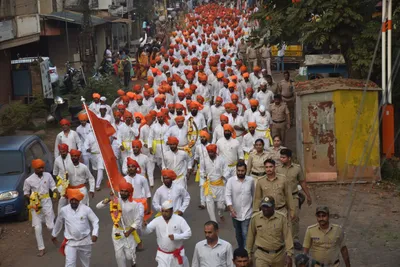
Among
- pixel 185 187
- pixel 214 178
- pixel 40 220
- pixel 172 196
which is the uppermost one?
pixel 172 196

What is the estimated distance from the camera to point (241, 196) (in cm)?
1068

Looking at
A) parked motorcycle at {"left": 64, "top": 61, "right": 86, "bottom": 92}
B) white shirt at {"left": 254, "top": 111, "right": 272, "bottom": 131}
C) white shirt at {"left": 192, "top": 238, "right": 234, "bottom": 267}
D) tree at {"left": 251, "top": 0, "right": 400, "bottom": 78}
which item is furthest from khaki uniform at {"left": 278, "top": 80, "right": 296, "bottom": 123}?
white shirt at {"left": 192, "top": 238, "right": 234, "bottom": 267}

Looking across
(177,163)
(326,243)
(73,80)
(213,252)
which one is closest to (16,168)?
(177,163)

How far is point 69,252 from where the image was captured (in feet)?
33.6

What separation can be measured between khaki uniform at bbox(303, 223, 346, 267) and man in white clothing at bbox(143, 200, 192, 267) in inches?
61.9

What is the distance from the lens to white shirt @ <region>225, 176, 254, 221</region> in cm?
1068

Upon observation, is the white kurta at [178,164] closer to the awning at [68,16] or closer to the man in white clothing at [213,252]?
the man in white clothing at [213,252]

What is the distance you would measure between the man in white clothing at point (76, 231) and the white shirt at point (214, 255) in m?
2.05

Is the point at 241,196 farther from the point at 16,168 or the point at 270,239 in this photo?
the point at 16,168

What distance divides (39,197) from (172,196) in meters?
2.40

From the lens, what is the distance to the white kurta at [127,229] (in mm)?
10344

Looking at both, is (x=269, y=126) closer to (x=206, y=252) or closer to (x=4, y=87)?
(x=206, y=252)

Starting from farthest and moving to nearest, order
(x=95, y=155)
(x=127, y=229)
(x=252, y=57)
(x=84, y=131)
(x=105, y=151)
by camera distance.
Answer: (x=252, y=57), (x=84, y=131), (x=95, y=155), (x=105, y=151), (x=127, y=229)

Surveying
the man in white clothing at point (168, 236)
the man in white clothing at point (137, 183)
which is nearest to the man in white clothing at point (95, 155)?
the man in white clothing at point (137, 183)
